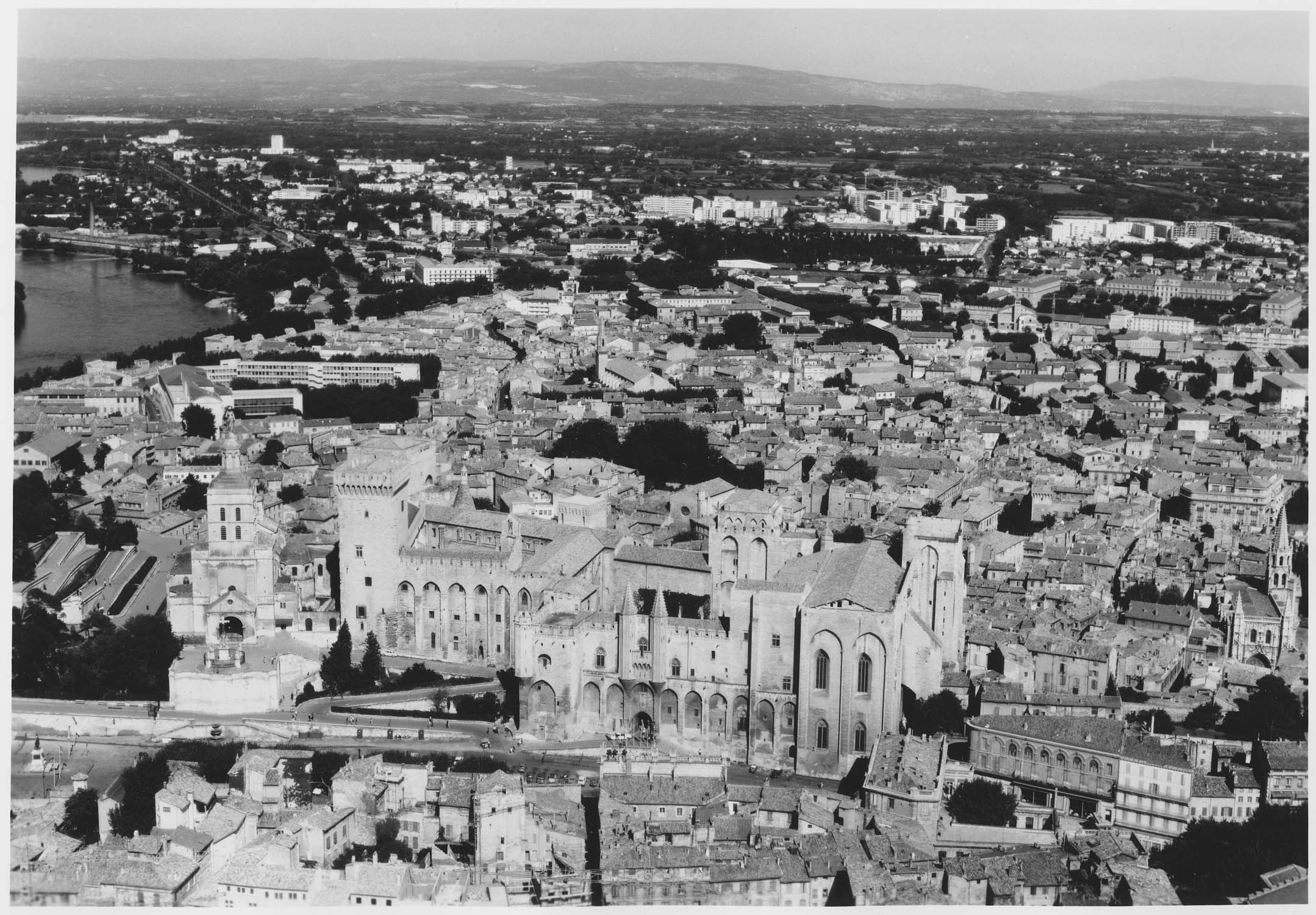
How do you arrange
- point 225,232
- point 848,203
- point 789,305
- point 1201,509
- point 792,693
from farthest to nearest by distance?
point 848,203, point 225,232, point 789,305, point 1201,509, point 792,693

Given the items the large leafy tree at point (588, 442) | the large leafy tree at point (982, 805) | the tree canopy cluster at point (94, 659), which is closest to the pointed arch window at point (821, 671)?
the large leafy tree at point (982, 805)

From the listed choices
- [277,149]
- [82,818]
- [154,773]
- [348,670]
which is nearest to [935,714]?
[348,670]

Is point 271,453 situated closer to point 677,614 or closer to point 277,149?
point 677,614

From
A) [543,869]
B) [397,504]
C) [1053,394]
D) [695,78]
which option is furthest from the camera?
[695,78]

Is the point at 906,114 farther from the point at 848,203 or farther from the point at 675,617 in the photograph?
the point at 675,617

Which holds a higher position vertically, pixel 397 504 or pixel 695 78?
pixel 695 78

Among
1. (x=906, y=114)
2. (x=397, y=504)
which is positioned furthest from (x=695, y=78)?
(x=397, y=504)

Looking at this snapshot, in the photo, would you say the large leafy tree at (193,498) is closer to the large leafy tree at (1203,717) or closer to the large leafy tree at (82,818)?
the large leafy tree at (82,818)
